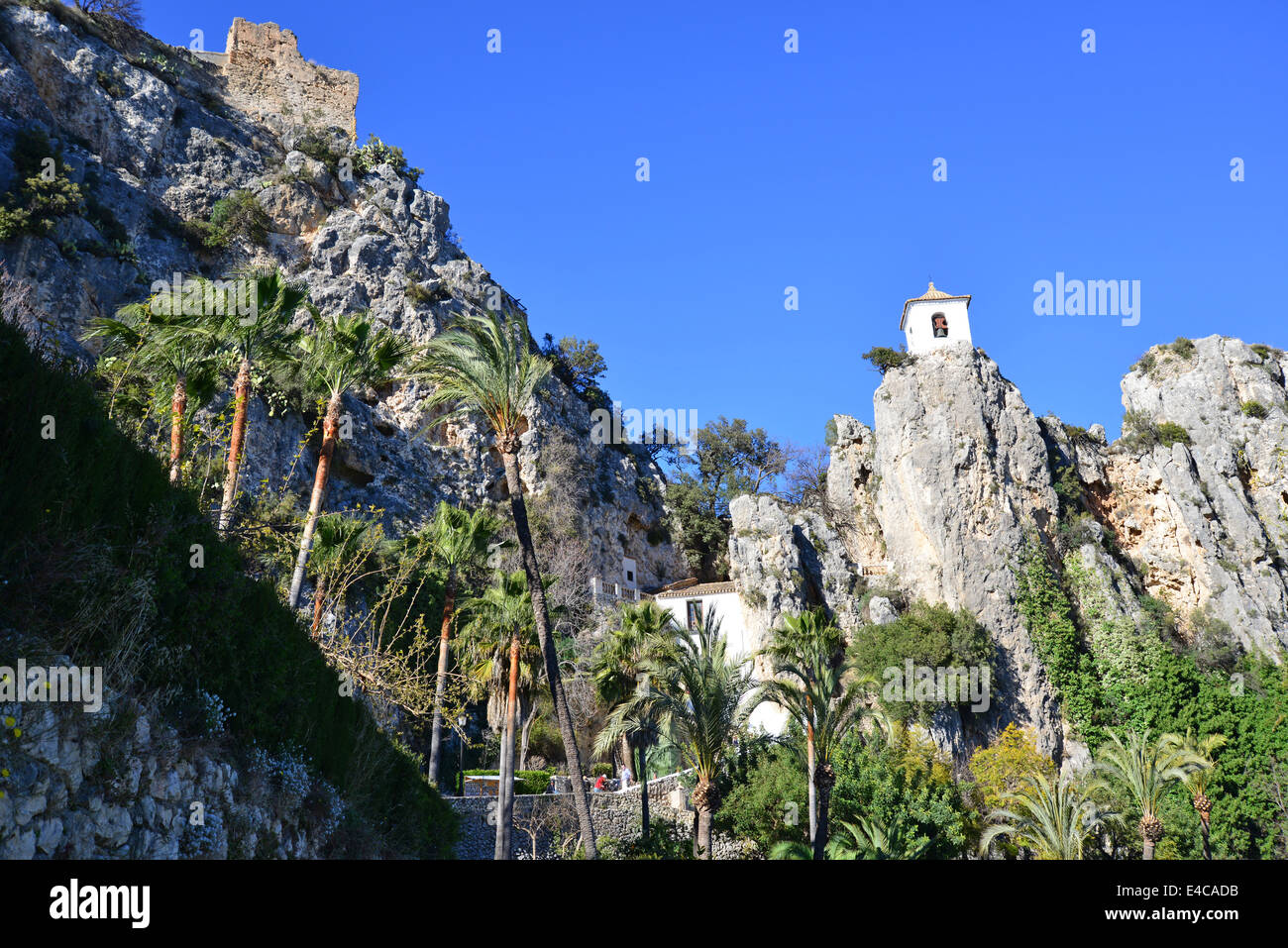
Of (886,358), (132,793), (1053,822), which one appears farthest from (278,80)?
(132,793)

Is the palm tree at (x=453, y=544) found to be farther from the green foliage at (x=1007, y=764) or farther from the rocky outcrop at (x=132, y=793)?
the green foliage at (x=1007, y=764)

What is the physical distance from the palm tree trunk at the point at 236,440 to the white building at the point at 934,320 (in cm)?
3759

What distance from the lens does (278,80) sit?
A: 5375 cm

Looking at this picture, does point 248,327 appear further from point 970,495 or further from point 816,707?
point 970,495

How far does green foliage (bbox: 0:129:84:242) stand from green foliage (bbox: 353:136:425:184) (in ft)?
56.8

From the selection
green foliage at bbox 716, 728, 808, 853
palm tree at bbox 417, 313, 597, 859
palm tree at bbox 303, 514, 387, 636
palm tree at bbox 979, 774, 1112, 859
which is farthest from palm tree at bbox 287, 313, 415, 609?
palm tree at bbox 979, 774, 1112, 859

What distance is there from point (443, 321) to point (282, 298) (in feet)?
93.4

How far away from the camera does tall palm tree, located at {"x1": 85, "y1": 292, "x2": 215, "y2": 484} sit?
1577cm

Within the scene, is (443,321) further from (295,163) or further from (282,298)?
(282,298)

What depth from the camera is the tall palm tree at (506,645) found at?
23.1 m

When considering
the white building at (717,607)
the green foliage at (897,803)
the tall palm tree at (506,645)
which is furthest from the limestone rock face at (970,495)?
the tall palm tree at (506,645)

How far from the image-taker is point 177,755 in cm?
801

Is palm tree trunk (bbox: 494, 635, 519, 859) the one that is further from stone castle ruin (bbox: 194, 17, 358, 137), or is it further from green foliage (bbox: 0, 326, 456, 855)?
stone castle ruin (bbox: 194, 17, 358, 137)
